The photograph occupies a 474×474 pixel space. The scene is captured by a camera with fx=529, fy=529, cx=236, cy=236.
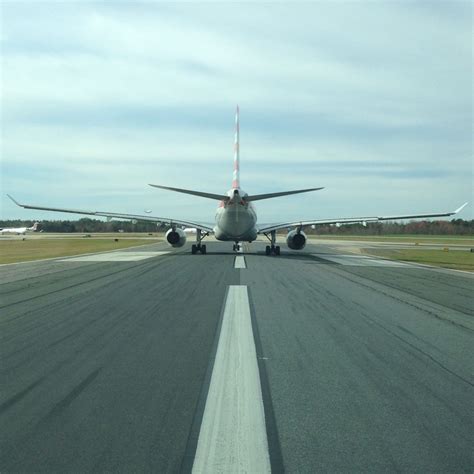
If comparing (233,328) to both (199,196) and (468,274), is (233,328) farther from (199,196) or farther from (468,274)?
(199,196)

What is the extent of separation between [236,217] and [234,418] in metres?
29.7

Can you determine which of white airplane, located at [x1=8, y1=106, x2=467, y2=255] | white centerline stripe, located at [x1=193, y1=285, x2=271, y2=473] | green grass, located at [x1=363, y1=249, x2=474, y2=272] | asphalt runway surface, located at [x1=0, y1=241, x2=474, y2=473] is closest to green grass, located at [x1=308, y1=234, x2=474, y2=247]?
green grass, located at [x1=363, y1=249, x2=474, y2=272]

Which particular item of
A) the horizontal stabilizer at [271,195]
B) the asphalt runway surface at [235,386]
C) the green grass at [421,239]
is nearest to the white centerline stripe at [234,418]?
the asphalt runway surface at [235,386]

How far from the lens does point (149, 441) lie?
4613 millimetres

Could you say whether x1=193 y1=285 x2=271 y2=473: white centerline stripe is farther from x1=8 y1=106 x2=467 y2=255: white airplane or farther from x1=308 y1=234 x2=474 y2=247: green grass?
x1=308 y1=234 x2=474 y2=247: green grass

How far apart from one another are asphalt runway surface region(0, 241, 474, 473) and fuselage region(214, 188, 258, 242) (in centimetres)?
2093

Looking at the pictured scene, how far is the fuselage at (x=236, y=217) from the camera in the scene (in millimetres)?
34344

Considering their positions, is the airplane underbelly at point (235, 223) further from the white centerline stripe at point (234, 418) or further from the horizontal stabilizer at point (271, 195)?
the white centerline stripe at point (234, 418)

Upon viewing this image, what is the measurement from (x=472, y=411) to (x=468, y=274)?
2038 cm

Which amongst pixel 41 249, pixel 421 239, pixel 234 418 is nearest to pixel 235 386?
pixel 234 418

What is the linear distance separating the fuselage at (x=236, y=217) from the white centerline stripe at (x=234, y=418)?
25.8 m

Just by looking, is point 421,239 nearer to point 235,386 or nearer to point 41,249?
point 41,249

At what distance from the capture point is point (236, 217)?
3475cm

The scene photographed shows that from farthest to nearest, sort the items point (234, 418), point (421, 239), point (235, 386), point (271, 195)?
point (421, 239) < point (271, 195) < point (235, 386) < point (234, 418)
